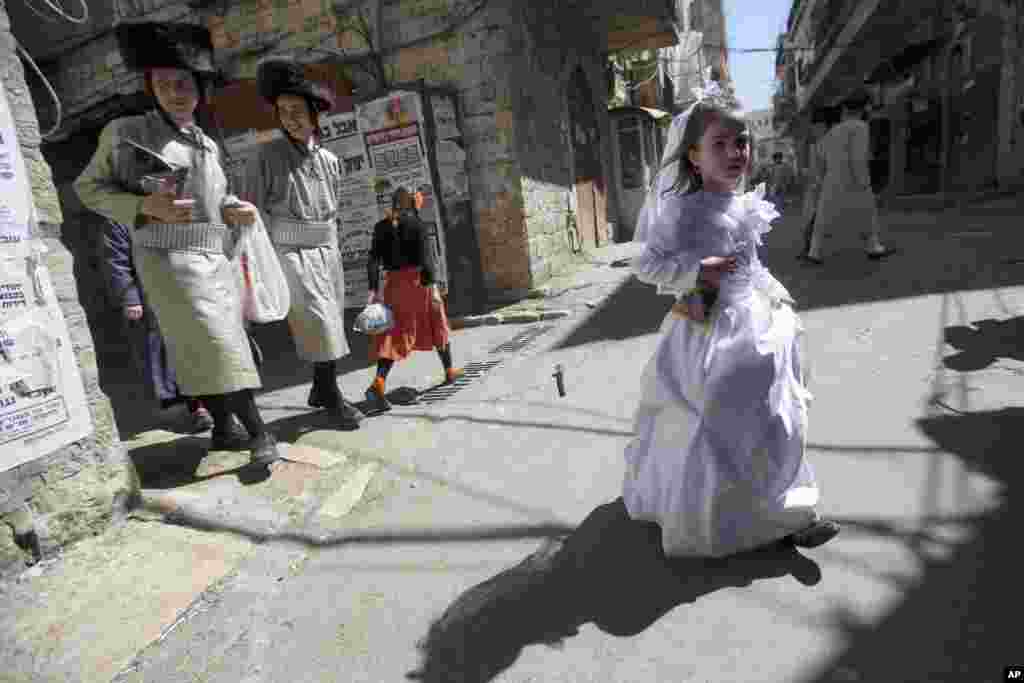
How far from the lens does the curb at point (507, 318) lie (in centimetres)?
670

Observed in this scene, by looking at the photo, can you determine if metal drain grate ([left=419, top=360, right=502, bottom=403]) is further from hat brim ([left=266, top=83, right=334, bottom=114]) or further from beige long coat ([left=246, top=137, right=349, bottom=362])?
hat brim ([left=266, top=83, right=334, bottom=114])

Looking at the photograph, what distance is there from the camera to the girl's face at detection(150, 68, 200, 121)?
292 centimetres

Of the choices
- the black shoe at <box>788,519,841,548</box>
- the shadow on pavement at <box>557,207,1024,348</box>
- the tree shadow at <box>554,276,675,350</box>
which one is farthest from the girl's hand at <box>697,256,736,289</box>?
the shadow on pavement at <box>557,207,1024,348</box>

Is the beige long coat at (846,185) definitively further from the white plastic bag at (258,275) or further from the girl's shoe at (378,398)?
the white plastic bag at (258,275)

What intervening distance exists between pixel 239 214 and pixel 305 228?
519mm

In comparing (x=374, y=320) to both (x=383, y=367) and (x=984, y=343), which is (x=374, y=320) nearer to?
(x=383, y=367)

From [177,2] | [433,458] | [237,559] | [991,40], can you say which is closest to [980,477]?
[433,458]

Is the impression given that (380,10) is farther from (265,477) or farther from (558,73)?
(265,477)

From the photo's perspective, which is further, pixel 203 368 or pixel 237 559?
pixel 203 368

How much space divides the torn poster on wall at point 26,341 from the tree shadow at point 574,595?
74.4 inches

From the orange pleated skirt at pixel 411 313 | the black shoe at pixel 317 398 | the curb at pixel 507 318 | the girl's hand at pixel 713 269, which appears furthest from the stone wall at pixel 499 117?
the girl's hand at pixel 713 269

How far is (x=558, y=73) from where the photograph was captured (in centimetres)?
955

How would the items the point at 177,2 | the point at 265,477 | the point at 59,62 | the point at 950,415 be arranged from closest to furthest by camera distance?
the point at 950,415, the point at 265,477, the point at 177,2, the point at 59,62

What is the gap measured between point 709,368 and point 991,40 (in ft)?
51.9
